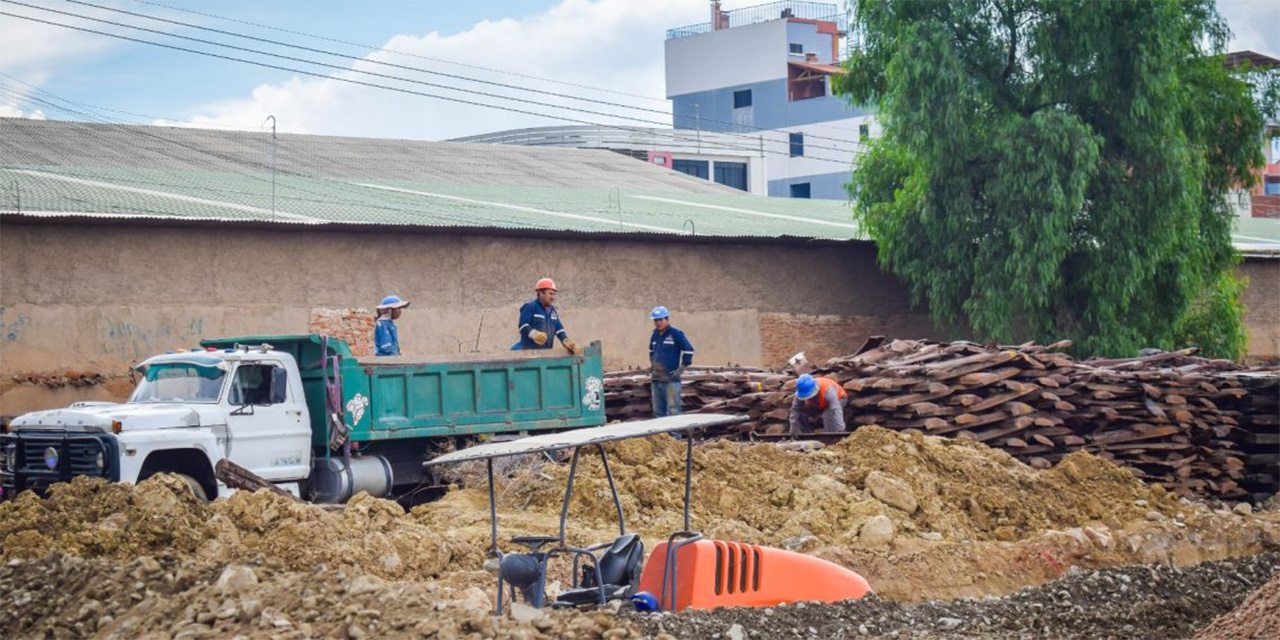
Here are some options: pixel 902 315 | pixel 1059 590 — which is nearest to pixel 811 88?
Result: pixel 902 315

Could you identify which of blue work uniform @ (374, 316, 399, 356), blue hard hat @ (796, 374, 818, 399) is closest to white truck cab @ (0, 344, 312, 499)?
blue work uniform @ (374, 316, 399, 356)

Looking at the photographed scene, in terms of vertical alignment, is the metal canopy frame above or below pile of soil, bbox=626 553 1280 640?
above

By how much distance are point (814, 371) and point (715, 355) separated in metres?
6.10

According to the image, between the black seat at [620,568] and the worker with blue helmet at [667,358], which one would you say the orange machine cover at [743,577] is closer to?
the black seat at [620,568]

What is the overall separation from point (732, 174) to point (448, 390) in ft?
171

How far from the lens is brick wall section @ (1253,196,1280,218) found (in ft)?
218

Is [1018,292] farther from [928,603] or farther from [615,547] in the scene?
[615,547]

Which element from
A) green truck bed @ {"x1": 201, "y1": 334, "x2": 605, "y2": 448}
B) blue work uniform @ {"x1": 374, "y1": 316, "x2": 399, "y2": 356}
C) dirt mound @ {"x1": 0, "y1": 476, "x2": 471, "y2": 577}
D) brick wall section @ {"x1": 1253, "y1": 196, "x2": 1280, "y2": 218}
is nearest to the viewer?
dirt mound @ {"x1": 0, "y1": 476, "x2": 471, "y2": 577}

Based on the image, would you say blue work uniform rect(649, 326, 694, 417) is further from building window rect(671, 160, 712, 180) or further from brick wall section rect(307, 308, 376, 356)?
building window rect(671, 160, 712, 180)

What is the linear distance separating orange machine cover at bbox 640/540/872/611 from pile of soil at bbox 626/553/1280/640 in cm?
15

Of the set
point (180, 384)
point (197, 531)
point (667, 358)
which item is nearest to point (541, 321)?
point (667, 358)

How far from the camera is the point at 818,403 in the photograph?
67.8 feet

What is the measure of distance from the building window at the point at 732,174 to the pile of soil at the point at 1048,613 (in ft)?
176

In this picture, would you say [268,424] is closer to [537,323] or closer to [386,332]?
[386,332]
